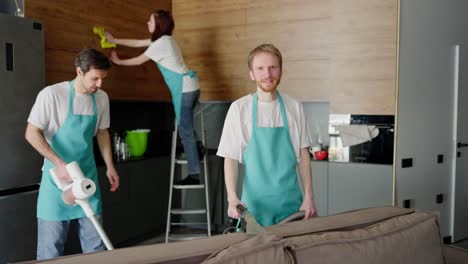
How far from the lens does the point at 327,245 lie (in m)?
1.36

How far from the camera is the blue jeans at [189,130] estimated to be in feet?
13.9

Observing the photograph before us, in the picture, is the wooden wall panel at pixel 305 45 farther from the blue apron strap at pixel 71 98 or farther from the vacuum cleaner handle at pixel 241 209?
the vacuum cleaner handle at pixel 241 209

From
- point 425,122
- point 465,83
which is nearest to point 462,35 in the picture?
point 465,83

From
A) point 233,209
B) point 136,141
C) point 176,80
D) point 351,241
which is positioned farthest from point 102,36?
point 351,241

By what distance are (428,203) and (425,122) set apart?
26.8 inches

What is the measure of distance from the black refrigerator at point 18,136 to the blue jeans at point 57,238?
505 millimetres

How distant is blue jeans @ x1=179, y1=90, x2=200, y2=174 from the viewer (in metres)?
4.22

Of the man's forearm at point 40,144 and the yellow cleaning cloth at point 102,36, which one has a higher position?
the yellow cleaning cloth at point 102,36

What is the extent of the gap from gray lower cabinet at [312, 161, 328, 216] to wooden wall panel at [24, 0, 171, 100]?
1.74 meters

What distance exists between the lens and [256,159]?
2.28 meters

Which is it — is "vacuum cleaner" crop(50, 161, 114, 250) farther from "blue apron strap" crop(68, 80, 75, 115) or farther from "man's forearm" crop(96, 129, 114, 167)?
"man's forearm" crop(96, 129, 114, 167)

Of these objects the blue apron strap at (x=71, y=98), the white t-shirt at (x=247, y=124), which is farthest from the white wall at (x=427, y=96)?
the blue apron strap at (x=71, y=98)

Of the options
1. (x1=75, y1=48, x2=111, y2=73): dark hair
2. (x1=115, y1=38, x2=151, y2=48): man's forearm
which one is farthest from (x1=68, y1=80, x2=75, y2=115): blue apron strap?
(x1=115, y1=38, x2=151, y2=48): man's forearm

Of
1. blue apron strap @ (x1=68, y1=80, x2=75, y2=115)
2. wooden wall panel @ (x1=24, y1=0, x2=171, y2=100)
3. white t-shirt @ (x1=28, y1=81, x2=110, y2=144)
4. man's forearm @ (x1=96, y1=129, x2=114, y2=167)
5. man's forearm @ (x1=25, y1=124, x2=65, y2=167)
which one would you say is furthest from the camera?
wooden wall panel @ (x1=24, y1=0, x2=171, y2=100)
